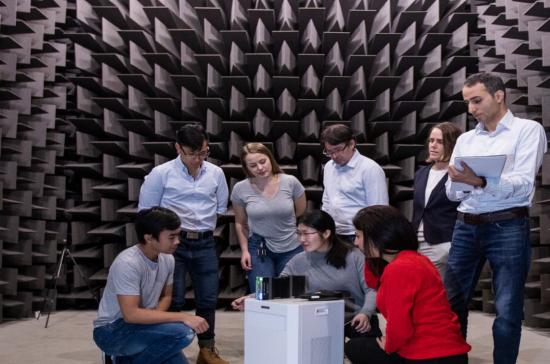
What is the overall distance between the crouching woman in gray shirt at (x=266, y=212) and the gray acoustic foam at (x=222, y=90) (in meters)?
1.65

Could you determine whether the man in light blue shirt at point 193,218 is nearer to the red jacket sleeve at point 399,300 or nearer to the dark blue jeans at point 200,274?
the dark blue jeans at point 200,274

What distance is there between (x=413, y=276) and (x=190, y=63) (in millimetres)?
3644

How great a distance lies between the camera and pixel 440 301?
2.13 m

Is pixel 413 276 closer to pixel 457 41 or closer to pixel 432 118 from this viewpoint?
pixel 432 118

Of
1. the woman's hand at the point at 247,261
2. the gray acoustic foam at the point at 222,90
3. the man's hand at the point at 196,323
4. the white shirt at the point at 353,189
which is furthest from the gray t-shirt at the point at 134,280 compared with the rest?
the gray acoustic foam at the point at 222,90

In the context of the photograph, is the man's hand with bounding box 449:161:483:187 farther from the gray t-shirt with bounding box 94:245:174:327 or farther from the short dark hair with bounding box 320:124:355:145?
the gray t-shirt with bounding box 94:245:174:327

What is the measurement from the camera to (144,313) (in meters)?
2.63

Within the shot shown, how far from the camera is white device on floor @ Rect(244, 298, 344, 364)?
2.26m

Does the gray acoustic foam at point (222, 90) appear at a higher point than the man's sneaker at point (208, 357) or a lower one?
higher

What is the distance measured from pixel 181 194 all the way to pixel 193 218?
0.15m

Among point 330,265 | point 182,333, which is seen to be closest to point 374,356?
point 330,265

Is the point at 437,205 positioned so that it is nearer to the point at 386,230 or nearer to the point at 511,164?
the point at 511,164

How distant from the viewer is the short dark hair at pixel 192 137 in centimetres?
312

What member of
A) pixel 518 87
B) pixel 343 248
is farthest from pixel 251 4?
pixel 343 248
